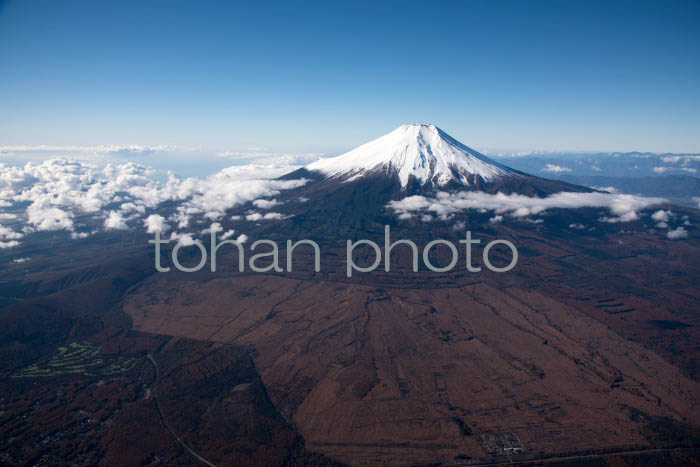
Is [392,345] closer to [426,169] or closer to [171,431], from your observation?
[171,431]

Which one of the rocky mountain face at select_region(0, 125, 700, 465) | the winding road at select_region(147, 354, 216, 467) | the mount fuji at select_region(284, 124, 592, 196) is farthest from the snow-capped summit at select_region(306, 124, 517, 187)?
the winding road at select_region(147, 354, 216, 467)

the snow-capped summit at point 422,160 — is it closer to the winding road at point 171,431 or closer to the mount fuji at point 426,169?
the mount fuji at point 426,169

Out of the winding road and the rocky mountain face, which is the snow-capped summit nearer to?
the rocky mountain face

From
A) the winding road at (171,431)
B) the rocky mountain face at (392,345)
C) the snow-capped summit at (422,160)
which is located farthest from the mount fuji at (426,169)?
the winding road at (171,431)

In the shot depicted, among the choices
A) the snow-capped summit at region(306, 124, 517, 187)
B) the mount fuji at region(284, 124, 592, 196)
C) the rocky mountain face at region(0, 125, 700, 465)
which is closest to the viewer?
the rocky mountain face at region(0, 125, 700, 465)

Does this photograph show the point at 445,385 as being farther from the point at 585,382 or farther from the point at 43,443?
the point at 43,443

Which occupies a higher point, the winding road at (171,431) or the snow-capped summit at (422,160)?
the snow-capped summit at (422,160)

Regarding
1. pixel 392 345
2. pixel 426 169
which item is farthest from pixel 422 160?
pixel 392 345

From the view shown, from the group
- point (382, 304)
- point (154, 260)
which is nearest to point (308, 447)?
point (382, 304)

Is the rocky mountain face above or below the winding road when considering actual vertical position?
above
